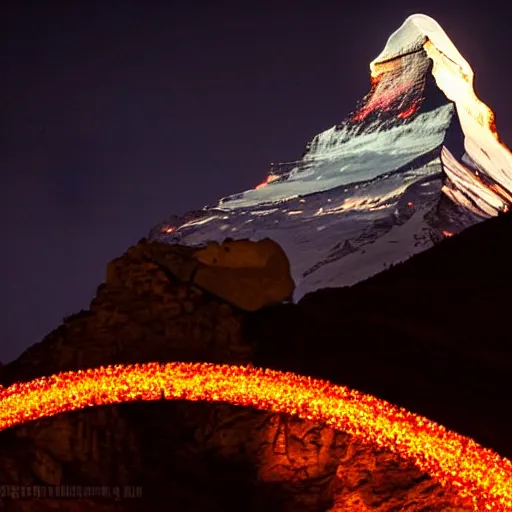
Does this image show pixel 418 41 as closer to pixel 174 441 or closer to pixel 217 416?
pixel 217 416

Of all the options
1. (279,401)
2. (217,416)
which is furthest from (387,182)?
(279,401)

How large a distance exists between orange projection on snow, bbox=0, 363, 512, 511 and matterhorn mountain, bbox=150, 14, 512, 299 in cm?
1065

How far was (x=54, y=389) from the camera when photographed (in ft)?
A: 23.5

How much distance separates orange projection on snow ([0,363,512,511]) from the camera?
21.2 ft

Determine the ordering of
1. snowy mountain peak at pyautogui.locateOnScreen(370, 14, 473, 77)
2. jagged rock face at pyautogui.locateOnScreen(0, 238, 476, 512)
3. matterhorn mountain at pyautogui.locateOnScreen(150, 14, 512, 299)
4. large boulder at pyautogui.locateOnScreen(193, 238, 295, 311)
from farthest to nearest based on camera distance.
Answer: snowy mountain peak at pyautogui.locateOnScreen(370, 14, 473, 77), matterhorn mountain at pyautogui.locateOnScreen(150, 14, 512, 299), large boulder at pyautogui.locateOnScreen(193, 238, 295, 311), jagged rock face at pyautogui.locateOnScreen(0, 238, 476, 512)

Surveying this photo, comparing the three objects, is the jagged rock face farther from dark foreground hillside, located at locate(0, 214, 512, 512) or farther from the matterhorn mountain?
the matterhorn mountain

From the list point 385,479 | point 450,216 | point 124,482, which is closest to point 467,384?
point 385,479

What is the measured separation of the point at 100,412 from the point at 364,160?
28208 mm

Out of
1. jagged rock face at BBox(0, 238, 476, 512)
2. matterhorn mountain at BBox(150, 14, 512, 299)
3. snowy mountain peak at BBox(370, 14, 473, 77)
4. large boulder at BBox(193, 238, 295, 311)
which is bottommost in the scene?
jagged rock face at BBox(0, 238, 476, 512)

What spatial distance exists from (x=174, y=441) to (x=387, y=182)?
20.9m

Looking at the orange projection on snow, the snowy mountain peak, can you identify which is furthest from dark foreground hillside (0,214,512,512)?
the snowy mountain peak

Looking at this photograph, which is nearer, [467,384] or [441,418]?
[441,418]

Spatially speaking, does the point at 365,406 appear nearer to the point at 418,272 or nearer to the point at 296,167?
A: the point at 418,272

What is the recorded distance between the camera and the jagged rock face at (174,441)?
7.03 m
